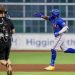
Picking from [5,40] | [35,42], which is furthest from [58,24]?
[35,42]

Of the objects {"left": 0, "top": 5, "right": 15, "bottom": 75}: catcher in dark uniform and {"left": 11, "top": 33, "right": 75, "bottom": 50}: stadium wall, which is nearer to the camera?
{"left": 0, "top": 5, "right": 15, "bottom": 75}: catcher in dark uniform

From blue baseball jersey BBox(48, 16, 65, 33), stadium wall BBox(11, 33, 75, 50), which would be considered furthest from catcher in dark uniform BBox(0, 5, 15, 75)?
stadium wall BBox(11, 33, 75, 50)

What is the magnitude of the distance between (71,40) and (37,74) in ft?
56.1

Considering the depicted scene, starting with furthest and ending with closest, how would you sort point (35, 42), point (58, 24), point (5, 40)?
point (35, 42)
point (58, 24)
point (5, 40)

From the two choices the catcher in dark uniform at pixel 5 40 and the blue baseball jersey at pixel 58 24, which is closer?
the catcher in dark uniform at pixel 5 40

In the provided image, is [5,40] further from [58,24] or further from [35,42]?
[35,42]

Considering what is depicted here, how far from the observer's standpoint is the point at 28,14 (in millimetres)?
32375

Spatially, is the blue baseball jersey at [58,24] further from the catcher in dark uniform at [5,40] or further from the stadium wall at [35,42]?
the stadium wall at [35,42]

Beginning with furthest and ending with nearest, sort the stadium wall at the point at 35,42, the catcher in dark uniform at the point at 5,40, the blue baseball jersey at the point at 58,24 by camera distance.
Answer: the stadium wall at the point at 35,42
the blue baseball jersey at the point at 58,24
the catcher in dark uniform at the point at 5,40

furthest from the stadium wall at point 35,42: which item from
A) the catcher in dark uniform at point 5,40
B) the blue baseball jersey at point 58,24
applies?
the catcher in dark uniform at point 5,40

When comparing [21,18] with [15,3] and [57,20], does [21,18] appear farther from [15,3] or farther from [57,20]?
[57,20]

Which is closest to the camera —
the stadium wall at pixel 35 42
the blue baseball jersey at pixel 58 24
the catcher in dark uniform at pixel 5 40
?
the catcher in dark uniform at pixel 5 40

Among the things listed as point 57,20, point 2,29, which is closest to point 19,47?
point 57,20

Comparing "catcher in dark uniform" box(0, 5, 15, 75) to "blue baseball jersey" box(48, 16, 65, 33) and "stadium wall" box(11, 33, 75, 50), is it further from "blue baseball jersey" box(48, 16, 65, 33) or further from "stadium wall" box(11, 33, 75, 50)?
"stadium wall" box(11, 33, 75, 50)
